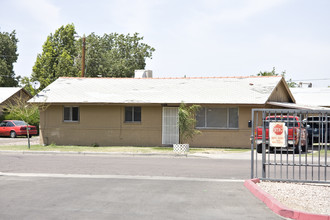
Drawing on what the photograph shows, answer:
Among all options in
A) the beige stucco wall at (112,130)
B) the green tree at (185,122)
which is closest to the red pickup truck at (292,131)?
the green tree at (185,122)

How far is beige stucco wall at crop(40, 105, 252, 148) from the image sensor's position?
84.4 feet

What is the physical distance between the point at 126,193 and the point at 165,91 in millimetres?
17838

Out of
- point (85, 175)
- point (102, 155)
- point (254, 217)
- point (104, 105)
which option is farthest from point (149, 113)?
point (254, 217)

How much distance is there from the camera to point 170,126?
2628 cm

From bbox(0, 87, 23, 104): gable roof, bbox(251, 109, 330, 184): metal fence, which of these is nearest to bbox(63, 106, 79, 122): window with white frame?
bbox(251, 109, 330, 184): metal fence

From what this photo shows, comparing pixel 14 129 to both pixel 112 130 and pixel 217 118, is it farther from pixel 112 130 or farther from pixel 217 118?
pixel 217 118

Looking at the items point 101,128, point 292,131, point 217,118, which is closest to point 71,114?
point 101,128

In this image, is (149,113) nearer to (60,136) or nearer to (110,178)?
(60,136)

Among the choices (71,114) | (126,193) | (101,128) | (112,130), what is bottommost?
(126,193)

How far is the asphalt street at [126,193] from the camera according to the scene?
796 centimetres

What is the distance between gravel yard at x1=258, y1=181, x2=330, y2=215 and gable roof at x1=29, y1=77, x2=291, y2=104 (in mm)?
13299

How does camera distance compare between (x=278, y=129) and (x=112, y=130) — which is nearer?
(x=278, y=129)

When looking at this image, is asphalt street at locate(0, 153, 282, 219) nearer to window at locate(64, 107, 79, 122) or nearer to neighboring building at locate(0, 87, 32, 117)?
window at locate(64, 107, 79, 122)

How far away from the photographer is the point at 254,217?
7785 millimetres
